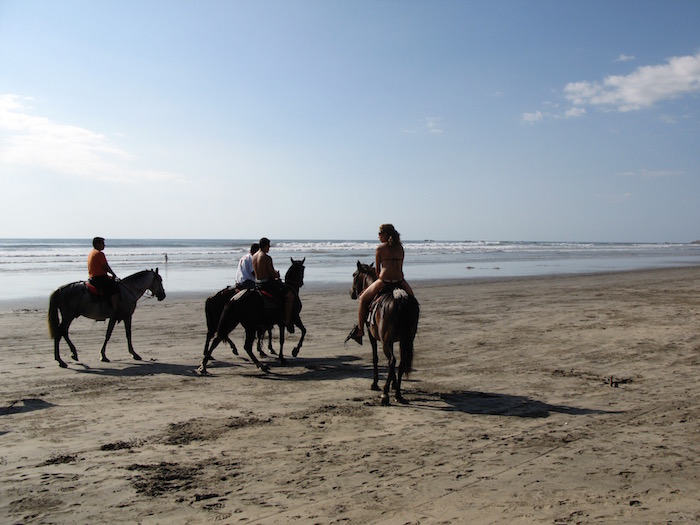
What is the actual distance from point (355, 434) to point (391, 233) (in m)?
2.74

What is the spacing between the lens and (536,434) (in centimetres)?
539

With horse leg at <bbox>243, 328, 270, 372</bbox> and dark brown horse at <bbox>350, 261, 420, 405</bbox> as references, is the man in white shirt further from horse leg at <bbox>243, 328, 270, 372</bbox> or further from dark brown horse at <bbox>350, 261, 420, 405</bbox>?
dark brown horse at <bbox>350, 261, 420, 405</bbox>

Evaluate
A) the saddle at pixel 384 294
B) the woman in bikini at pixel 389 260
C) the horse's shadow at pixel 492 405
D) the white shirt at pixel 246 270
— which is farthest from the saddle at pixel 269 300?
the horse's shadow at pixel 492 405

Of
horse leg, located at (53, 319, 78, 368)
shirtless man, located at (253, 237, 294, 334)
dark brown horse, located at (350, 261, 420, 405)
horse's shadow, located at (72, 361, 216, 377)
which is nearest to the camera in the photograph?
dark brown horse, located at (350, 261, 420, 405)

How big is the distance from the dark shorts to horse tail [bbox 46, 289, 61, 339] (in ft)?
2.00

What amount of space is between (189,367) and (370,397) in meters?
3.48

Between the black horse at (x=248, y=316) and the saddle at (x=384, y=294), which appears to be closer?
the saddle at (x=384, y=294)

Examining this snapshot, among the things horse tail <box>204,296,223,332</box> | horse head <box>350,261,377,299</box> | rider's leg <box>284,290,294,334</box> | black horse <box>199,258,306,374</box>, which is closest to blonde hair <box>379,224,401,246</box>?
horse head <box>350,261,377,299</box>

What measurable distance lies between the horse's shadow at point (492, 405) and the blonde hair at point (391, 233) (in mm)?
2029

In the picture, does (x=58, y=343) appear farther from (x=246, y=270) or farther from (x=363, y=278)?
(x=363, y=278)

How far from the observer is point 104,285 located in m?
9.89

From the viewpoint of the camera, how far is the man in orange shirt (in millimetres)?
9773

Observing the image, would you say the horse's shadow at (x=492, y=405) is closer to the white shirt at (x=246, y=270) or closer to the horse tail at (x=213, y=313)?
the horse tail at (x=213, y=313)

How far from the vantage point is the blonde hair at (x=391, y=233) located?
7082mm
